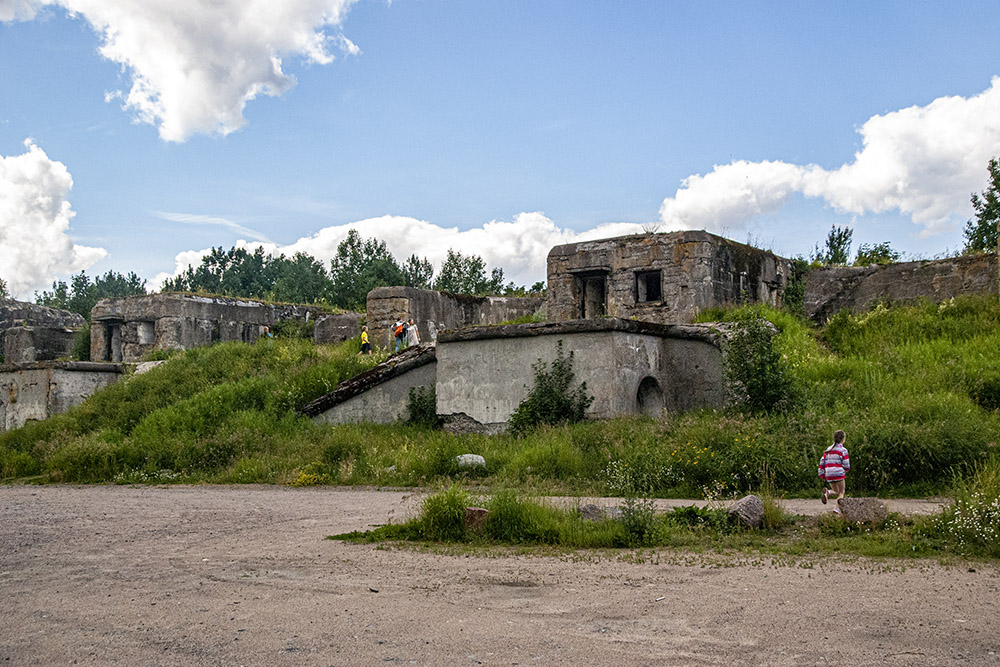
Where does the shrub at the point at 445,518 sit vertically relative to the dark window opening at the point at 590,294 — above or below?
below

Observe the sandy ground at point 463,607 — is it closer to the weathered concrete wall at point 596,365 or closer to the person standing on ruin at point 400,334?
the weathered concrete wall at point 596,365

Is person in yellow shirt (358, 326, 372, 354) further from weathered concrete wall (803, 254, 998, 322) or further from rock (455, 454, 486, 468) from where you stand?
weathered concrete wall (803, 254, 998, 322)

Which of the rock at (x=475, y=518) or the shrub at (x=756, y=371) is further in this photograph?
the shrub at (x=756, y=371)

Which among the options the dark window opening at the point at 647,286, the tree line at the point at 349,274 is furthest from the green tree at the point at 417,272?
the dark window opening at the point at 647,286

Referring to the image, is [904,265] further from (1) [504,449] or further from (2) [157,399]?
(2) [157,399]

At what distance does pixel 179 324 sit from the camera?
84.3 ft

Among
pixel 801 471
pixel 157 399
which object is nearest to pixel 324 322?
pixel 157 399

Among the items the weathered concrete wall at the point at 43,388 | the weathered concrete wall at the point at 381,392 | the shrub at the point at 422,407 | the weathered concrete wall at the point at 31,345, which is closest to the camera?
the shrub at the point at 422,407

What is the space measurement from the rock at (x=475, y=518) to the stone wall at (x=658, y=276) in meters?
11.9

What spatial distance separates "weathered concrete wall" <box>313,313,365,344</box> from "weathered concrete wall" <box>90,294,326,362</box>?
2.02m

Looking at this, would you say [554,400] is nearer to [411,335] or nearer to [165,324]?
[411,335]

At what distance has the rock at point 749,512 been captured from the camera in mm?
8141

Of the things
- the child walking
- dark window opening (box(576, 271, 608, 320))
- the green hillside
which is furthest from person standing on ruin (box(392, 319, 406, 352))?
the child walking

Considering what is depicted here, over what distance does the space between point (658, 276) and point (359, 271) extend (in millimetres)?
26136
